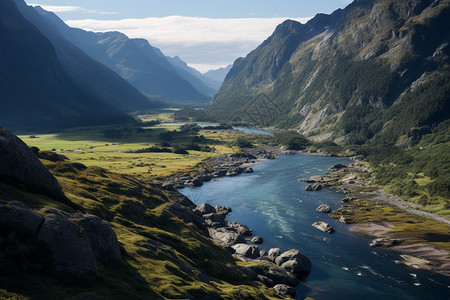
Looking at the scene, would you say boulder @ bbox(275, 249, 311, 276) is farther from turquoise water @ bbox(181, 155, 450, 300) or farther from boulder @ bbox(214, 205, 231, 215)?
boulder @ bbox(214, 205, 231, 215)

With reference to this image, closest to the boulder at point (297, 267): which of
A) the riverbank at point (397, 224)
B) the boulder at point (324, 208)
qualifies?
the riverbank at point (397, 224)

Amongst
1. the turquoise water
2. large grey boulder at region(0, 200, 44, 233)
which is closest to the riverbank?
the turquoise water

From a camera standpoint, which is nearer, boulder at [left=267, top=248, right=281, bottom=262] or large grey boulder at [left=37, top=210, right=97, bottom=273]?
large grey boulder at [left=37, top=210, right=97, bottom=273]

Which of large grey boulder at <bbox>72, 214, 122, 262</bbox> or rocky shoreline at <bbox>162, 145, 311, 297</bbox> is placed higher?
large grey boulder at <bbox>72, 214, 122, 262</bbox>

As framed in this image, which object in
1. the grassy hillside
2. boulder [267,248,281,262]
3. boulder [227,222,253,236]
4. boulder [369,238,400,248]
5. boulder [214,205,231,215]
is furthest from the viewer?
boulder [214,205,231,215]

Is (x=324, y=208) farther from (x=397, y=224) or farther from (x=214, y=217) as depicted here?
(x=214, y=217)

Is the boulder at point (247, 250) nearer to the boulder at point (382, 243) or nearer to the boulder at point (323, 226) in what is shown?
the boulder at point (323, 226)
